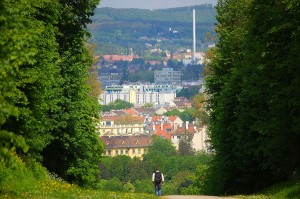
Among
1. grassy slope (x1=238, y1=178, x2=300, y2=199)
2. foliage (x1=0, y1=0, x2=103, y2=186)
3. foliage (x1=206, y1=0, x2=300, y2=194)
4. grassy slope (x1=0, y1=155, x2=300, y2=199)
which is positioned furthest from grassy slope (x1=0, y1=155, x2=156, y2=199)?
foliage (x1=206, y1=0, x2=300, y2=194)

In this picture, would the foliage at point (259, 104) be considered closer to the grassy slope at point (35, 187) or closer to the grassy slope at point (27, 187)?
the grassy slope at point (35, 187)

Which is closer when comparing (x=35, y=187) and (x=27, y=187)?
(x=27, y=187)

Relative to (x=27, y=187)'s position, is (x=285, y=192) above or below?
below

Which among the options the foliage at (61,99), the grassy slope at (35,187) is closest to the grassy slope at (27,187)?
the grassy slope at (35,187)

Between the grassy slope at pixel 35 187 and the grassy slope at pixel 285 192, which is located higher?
the grassy slope at pixel 35 187

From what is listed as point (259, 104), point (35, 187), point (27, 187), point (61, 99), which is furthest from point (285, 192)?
point (61, 99)

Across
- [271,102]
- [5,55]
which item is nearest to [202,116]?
[271,102]

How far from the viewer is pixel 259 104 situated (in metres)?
45.1

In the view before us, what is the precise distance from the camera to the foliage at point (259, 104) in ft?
122

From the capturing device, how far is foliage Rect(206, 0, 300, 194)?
1459 inches

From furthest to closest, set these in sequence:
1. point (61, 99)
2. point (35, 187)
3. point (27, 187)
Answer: point (61, 99) → point (35, 187) → point (27, 187)

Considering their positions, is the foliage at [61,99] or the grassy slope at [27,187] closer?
the grassy slope at [27,187]

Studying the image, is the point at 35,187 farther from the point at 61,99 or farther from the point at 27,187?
the point at 61,99

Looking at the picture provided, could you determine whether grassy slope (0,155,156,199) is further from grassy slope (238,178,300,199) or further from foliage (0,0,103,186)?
grassy slope (238,178,300,199)
